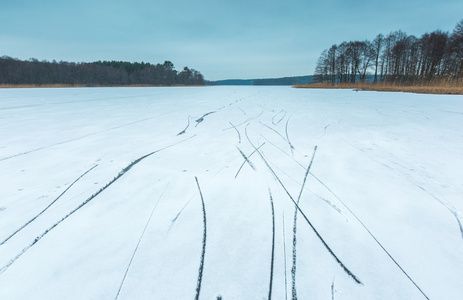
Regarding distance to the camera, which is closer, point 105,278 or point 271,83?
point 105,278

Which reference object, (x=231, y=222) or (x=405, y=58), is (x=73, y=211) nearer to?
(x=231, y=222)

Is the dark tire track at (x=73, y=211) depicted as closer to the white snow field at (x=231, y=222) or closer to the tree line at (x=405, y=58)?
the white snow field at (x=231, y=222)

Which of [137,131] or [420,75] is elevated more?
[420,75]

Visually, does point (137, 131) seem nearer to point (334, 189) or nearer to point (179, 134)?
point (179, 134)

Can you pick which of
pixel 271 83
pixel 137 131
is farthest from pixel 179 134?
pixel 271 83

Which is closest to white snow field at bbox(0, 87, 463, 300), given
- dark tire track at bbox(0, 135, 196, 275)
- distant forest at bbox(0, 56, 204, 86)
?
dark tire track at bbox(0, 135, 196, 275)

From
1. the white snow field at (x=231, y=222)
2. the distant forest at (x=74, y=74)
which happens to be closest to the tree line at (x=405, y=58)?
the white snow field at (x=231, y=222)
